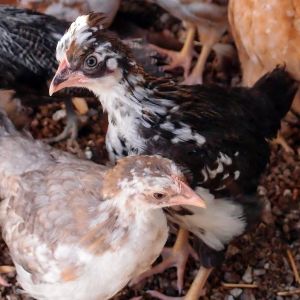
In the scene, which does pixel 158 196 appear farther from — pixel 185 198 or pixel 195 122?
pixel 195 122

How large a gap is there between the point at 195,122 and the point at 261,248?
0.73m

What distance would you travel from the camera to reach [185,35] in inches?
141

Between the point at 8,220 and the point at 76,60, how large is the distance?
58cm

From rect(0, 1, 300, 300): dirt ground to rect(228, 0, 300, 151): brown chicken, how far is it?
16.6 inches

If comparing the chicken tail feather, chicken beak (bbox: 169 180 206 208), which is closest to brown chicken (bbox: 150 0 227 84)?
the chicken tail feather

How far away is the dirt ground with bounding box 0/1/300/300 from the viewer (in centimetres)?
270

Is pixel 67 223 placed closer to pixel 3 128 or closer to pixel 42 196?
pixel 42 196

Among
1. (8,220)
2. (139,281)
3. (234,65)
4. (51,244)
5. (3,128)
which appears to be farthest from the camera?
(234,65)

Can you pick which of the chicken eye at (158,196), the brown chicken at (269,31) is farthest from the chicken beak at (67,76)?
the brown chicken at (269,31)

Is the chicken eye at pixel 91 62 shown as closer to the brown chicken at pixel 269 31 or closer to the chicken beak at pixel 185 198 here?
the chicken beak at pixel 185 198

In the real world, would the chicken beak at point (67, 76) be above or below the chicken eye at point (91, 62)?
below

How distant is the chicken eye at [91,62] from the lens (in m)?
2.14

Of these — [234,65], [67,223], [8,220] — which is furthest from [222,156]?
[234,65]

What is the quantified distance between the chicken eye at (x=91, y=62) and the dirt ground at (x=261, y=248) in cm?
56
